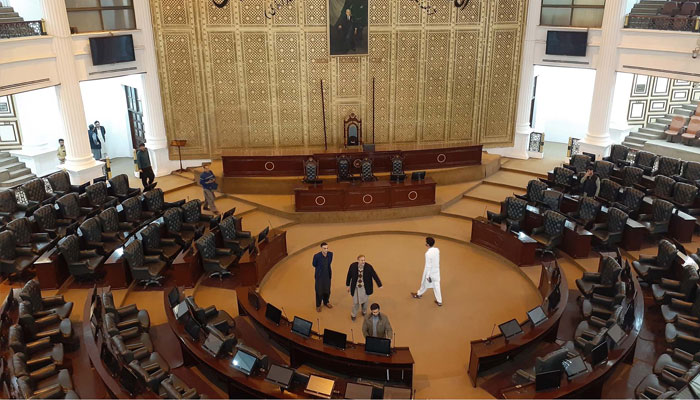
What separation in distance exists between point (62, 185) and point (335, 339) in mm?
8795

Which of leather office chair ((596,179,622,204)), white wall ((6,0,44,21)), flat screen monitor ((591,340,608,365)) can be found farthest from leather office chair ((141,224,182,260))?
leather office chair ((596,179,622,204))

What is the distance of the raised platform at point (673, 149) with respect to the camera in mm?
16234

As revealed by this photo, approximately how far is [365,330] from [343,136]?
9.97 meters

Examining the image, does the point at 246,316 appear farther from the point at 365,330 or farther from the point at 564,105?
the point at 564,105

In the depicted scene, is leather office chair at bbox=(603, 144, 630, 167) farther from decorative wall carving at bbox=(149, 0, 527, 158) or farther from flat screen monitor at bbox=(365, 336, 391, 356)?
flat screen monitor at bbox=(365, 336, 391, 356)

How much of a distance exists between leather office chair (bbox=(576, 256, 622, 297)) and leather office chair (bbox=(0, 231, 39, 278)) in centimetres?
988

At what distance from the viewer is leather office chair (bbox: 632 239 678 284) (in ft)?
32.2

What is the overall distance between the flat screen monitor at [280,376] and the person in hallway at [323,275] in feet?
9.66

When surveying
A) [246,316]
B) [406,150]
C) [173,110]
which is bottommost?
[246,316]

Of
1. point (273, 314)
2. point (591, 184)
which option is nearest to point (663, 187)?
point (591, 184)

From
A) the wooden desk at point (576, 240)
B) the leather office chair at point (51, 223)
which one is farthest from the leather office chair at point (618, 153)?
the leather office chair at point (51, 223)

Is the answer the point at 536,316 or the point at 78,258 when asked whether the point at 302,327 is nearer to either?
the point at 536,316

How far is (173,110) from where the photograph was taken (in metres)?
16.2

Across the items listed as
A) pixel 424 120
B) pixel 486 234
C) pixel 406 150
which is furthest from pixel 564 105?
pixel 486 234
